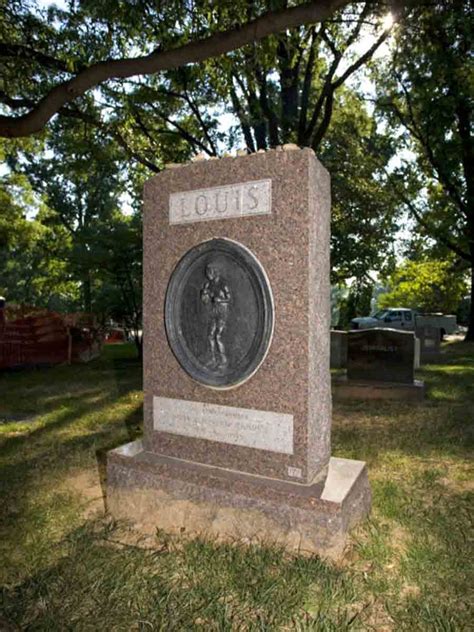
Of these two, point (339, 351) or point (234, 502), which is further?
point (339, 351)

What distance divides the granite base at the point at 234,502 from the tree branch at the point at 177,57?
163 inches

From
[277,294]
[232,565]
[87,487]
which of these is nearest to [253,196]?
[277,294]

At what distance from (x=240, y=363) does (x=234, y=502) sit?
982 millimetres

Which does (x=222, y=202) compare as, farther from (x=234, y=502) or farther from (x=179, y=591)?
(x=179, y=591)

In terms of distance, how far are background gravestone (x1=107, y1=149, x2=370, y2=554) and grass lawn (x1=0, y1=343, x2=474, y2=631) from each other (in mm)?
238

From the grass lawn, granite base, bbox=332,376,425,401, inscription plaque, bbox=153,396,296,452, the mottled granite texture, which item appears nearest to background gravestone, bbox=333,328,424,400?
granite base, bbox=332,376,425,401

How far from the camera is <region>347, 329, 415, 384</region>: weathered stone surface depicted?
8094mm

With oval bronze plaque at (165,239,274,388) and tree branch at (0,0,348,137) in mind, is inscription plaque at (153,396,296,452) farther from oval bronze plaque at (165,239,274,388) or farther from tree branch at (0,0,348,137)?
tree branch at (0,0,348,137)

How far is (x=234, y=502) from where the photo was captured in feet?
10.2

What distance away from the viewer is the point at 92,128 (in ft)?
34.6

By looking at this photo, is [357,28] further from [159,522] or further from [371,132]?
[159,522]

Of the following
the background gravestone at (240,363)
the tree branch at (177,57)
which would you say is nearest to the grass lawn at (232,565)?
the background gravestone at (240,363)

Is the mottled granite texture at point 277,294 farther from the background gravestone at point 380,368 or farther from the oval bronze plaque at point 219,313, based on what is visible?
the background gravestone at point 380,368

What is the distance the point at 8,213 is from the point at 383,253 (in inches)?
587
